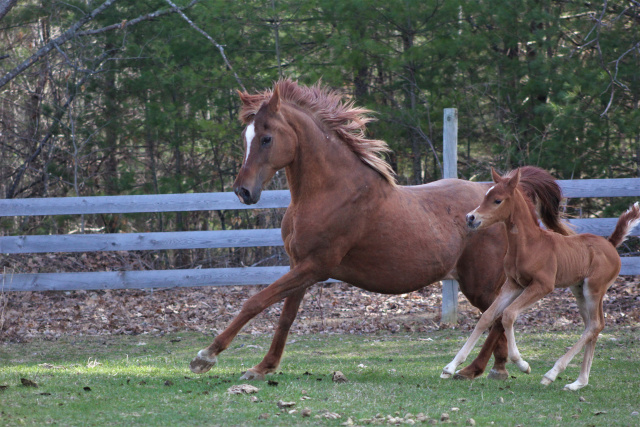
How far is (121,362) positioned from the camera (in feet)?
21.8

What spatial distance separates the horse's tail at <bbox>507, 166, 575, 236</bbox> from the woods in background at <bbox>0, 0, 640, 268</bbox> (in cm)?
516

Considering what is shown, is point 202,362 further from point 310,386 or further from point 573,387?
point 573,387

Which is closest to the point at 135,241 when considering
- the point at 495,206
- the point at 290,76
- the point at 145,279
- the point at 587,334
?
the point at 145,279

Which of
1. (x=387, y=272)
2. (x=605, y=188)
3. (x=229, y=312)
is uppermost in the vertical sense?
(x=605, y=188)

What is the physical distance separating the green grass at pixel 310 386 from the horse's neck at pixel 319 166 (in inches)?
62.0

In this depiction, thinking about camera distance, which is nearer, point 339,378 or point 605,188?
point 339,378

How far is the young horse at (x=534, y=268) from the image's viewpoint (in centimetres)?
532

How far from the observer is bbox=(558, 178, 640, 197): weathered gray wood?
8789 mm

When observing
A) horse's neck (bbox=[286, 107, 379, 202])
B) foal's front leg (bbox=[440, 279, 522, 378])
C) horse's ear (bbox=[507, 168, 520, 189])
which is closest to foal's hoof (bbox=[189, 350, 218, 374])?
horse's neck (bbox=[286, 107, 379, 202])

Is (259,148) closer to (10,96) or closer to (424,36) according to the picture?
(424,36)

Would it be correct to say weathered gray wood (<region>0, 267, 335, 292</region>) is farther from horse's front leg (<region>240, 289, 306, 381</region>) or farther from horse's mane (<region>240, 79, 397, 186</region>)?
horse's mane (<region>240, 79, 397, 186</region>)

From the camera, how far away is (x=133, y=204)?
9.30 metres

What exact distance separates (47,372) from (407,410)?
3268mm

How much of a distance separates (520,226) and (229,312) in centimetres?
528
